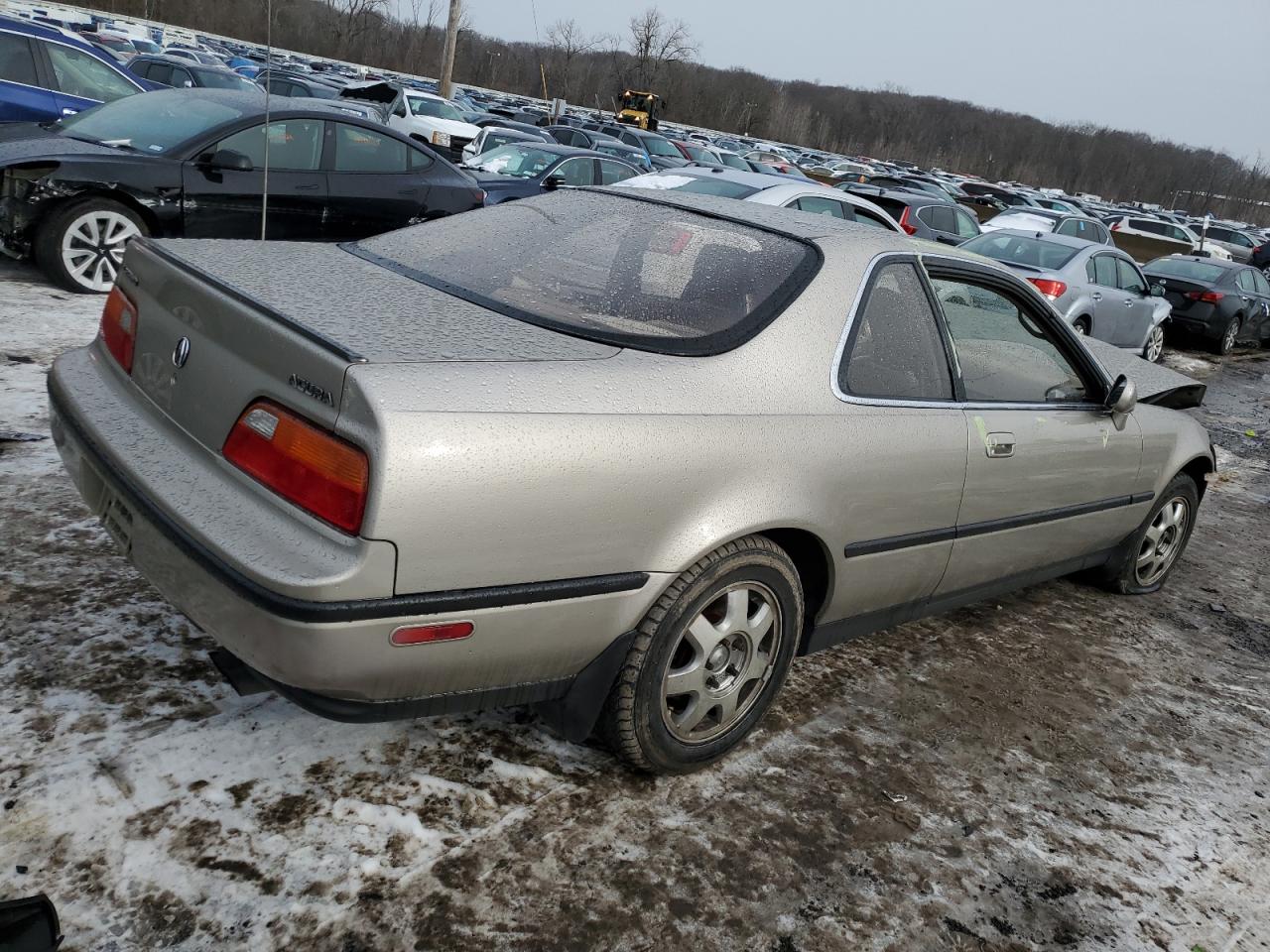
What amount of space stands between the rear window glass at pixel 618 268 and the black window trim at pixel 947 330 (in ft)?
0.76


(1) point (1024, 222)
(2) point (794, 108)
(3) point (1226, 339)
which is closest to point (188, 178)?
(3) point (1226, 339)

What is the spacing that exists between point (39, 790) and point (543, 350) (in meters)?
1.51

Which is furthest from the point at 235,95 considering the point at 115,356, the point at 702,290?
the point at 702,290

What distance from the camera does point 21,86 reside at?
988cm

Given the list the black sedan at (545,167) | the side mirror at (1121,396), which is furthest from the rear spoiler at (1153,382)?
the black sedan at (545,167)

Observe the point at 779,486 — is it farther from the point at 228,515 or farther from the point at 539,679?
the point at 228,515

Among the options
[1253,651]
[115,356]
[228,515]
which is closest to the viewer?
[228,515]

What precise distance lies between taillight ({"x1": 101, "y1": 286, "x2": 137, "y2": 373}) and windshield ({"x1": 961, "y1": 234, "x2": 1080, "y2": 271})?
9958mm

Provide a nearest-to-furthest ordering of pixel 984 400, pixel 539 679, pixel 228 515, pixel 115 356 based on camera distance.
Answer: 1. pixel 228 515
2. pixel 539 679
3. pixel 115 356
4. pixel 984 400

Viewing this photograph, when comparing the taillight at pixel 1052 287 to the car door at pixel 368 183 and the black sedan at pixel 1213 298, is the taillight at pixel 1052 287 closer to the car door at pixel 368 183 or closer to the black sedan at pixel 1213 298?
the black sedan at pixel 1213 298

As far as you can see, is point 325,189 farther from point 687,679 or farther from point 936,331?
point 687,679

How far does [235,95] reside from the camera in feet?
25.7

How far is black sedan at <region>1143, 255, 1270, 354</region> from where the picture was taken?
600 inches

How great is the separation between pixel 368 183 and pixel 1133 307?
8541 millimetres
